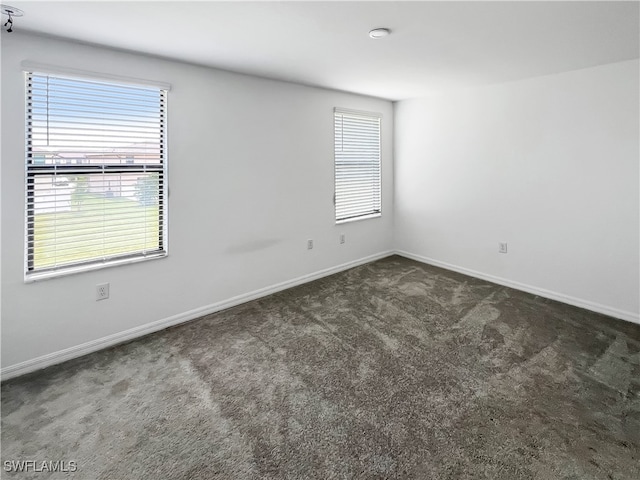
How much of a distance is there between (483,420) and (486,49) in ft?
8.81

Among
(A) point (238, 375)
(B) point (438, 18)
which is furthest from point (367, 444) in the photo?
(B) point (438, 18)

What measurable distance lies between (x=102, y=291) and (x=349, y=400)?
6.96ft

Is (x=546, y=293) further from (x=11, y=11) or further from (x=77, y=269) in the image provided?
(x=11, y=11)

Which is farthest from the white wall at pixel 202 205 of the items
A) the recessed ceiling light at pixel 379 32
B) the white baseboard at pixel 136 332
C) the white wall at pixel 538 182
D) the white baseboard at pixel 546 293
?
the recessed ceiling light at pixel 379 32

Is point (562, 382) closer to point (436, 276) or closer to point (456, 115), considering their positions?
point (436, 276)

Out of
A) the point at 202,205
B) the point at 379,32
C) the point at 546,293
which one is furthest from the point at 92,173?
the point at 546,293

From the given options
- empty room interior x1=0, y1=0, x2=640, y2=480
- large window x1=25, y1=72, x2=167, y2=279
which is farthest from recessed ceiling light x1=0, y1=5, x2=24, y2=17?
large window x1=25, y1=72, x2=167, y2=279

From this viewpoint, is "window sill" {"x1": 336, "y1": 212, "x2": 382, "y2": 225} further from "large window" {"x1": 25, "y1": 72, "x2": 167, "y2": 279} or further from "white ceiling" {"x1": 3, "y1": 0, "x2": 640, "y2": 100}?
"large window" {"x1": 25, "y1": 72, "x2": 167, "y2": 279}

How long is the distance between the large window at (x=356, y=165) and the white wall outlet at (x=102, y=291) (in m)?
2.77

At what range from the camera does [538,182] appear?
362cm

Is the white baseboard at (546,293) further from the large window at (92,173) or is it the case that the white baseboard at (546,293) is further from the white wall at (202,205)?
the large window at (92,173)

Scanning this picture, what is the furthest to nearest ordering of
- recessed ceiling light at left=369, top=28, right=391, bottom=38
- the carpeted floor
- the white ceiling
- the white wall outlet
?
the white wall outlet
recessed ceiling light at left=369, top=28, right=391, bottom=38
the white ceiling
the carpeted floor

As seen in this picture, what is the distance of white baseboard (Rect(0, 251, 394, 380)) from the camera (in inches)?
94.4

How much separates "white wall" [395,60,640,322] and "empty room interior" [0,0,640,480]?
0.02 meters
